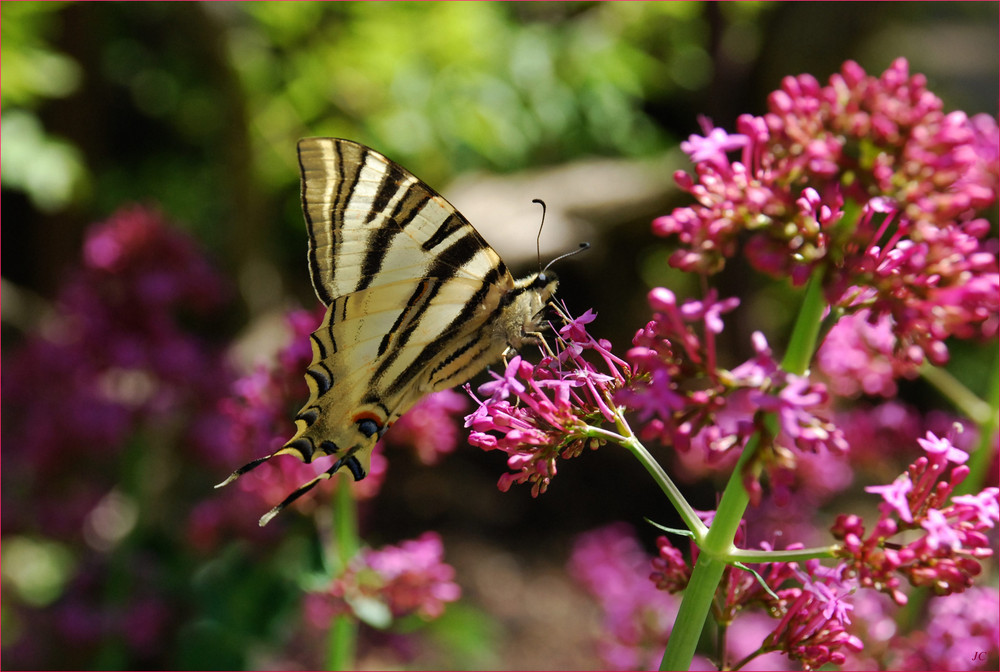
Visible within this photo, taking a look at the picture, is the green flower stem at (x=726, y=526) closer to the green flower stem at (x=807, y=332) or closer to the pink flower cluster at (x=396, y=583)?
the green flower stem at (x=807, y=332)

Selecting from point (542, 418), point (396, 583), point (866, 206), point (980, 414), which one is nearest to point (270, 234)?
point (396, 583)

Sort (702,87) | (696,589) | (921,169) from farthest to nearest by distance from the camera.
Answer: (702,87)
(696,589)
(921,169)

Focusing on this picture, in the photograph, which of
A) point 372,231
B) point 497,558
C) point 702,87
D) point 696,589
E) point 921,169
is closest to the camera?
point 921,169

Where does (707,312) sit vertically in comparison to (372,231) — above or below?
above

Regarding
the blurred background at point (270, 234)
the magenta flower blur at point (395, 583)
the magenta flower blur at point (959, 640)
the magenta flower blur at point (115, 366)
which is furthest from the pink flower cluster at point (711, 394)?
the magenta flower blur at point (115, 366)

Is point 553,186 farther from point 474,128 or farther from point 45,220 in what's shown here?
point 45,220

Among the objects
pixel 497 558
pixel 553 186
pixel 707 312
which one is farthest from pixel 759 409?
pixel 553 186
